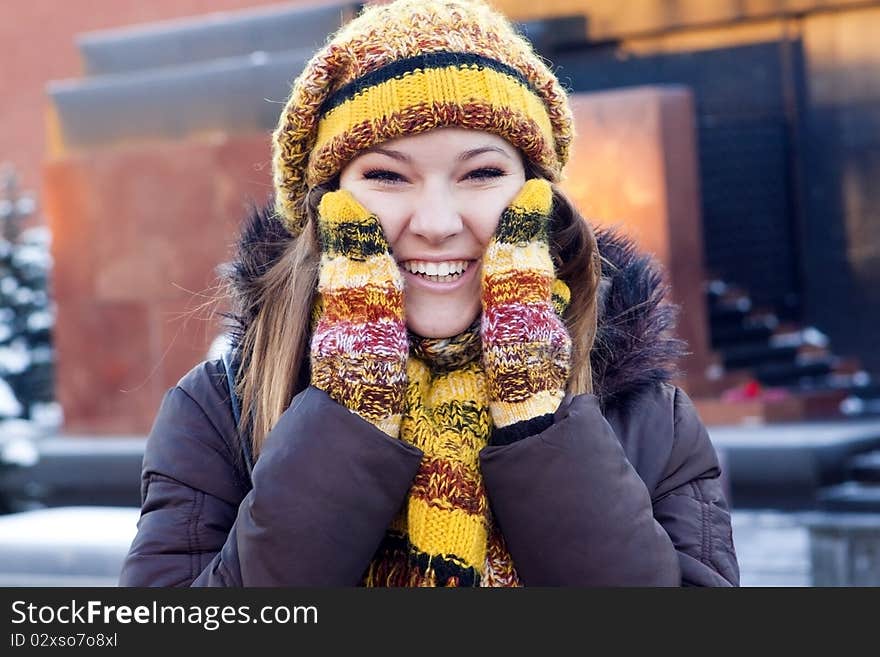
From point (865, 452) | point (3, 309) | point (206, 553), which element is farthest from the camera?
point (3, 309)

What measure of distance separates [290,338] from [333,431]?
254 millimetres

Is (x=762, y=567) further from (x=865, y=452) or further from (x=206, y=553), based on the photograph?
(x=206, y=553)

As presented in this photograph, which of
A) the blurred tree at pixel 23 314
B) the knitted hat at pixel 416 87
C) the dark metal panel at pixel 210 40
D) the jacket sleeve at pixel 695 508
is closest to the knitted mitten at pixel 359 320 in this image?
the knitted hat at pixel 416 87

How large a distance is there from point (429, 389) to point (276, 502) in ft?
1.23

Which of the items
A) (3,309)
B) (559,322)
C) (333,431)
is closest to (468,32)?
(559,322)

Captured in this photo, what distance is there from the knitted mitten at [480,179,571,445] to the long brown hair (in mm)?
79

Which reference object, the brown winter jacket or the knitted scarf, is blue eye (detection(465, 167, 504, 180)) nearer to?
the knitted scarf

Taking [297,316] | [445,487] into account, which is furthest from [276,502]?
[297,316]

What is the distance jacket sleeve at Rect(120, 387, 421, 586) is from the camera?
6.20ft

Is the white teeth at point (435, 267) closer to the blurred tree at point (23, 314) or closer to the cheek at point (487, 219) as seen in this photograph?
the cheek at point (487, 219)

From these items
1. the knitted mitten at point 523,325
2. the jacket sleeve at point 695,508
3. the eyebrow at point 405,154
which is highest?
the eyebrow at point 405,154

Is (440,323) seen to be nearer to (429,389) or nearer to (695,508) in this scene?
(429,389)

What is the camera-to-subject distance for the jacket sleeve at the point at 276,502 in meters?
1.89

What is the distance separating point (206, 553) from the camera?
2041 mm
